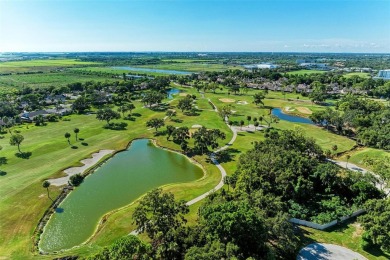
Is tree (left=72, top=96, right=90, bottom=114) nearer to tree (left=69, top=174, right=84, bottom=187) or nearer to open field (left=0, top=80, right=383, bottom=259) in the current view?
open field (left=0, top=80, right=383, bottom=259)

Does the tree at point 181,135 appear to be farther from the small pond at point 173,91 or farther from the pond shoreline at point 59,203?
the small pond at point 173,91

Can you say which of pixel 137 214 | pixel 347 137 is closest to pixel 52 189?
pixel 137 214

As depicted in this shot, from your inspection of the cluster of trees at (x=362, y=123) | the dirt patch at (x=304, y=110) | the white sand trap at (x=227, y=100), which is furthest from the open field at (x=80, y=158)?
the white sand trap at (x=227, y=100)

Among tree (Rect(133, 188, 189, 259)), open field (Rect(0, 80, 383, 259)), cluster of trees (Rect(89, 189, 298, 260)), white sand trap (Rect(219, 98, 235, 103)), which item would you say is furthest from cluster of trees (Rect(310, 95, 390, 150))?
tree (Rect(133, 188, 189, 259))

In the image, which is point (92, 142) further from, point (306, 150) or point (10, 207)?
point (306, 150)

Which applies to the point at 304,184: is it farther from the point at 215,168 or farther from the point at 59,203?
the point at 59,203
